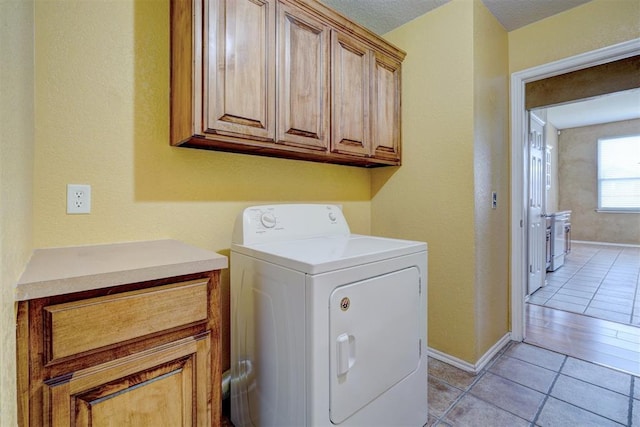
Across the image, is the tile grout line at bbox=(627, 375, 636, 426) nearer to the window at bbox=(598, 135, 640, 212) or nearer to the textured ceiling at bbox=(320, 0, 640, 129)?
the textured ceiling at bbox=(320, 0, 640, 129)

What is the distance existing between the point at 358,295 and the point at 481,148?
56.4 inches

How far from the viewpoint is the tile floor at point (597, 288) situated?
2.91 meters

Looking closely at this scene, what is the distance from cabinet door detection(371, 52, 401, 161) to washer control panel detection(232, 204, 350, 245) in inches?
21.6

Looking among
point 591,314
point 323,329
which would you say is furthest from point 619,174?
point 323,329

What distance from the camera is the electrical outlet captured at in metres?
1.23

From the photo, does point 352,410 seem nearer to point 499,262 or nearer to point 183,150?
point 183,150

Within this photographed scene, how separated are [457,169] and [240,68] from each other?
145cm

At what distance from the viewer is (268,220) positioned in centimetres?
155

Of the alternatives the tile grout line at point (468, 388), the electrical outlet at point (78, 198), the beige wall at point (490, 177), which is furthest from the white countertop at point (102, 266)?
the beige wall at point (490, 177)

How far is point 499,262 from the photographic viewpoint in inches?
87.2

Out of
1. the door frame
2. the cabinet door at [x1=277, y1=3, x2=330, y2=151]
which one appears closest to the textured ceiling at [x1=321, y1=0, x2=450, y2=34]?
the cabinet door at [x1=277, y1=3, x2=330, y2=151]

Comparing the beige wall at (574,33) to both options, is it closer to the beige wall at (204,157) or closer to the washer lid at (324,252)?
the beige wall at (204,157)

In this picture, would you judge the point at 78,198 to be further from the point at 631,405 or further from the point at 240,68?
the point at 631,405

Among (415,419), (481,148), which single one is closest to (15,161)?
(415,419)
